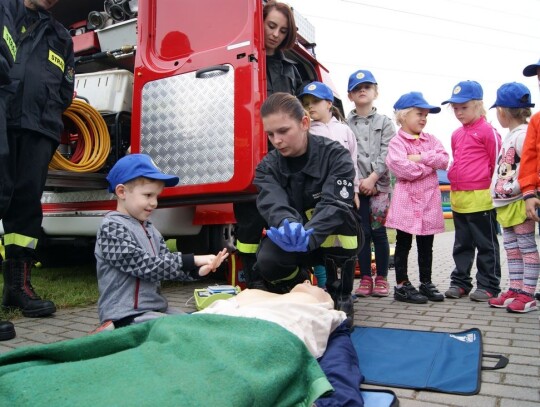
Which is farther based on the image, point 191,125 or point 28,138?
point 191,125

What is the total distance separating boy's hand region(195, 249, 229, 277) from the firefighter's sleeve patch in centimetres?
80

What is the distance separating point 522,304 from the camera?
3275 mm

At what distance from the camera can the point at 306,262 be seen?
3.09m

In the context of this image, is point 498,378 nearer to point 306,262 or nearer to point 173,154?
point 306,262

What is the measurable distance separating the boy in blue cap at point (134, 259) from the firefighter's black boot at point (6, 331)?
0.63m

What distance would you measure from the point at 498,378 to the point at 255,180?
1.69m

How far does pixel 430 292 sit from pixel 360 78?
181cm

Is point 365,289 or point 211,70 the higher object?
point 211,70

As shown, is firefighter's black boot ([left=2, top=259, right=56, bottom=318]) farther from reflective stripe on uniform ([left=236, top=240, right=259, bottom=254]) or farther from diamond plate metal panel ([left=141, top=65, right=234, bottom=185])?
reflective stripe on uniform ([left=236, top=240, right=259, bottom=254])

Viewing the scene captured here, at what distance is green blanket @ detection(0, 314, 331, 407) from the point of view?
1.15 metres

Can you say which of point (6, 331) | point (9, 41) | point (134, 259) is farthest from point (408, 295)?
point (9, 41)

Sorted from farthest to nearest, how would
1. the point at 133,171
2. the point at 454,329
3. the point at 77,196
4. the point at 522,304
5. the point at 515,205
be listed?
the point at 77,196, the point at 515,205, the point at 522,304, the point at 454,329, the point at 133,171

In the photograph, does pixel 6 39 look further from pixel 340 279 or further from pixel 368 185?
pixel 368 185

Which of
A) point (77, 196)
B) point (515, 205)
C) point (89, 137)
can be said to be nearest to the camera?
point (515, 205)
